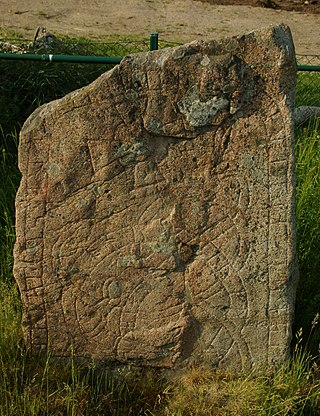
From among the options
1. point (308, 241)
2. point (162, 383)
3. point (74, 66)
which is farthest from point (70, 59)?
point (162, 383)

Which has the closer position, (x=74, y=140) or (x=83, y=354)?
(x=74, y=140)

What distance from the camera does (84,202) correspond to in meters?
2.89

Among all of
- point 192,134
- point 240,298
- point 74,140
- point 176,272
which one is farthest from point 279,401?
point 74,140

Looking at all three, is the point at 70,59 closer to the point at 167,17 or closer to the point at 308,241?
the point at 308,241

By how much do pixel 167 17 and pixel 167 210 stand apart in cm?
1295

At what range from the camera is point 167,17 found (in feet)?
49.5

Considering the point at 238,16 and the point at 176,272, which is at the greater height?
the point at 238,16

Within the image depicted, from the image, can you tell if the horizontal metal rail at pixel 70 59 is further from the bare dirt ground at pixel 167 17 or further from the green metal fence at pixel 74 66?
the bare dirt ground at pixel 167 17

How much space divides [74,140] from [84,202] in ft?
0.89

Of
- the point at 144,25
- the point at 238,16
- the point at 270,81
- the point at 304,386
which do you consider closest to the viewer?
the point at 270,81

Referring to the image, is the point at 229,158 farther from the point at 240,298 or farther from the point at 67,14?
the point at 67,14

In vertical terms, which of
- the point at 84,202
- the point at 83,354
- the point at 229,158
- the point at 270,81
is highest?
the point at 270,81

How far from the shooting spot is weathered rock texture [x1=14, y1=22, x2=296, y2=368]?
2.70 meters

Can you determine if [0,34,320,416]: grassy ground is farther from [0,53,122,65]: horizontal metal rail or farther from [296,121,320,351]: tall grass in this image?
[0,53,122,65]: horizontal metal rail
